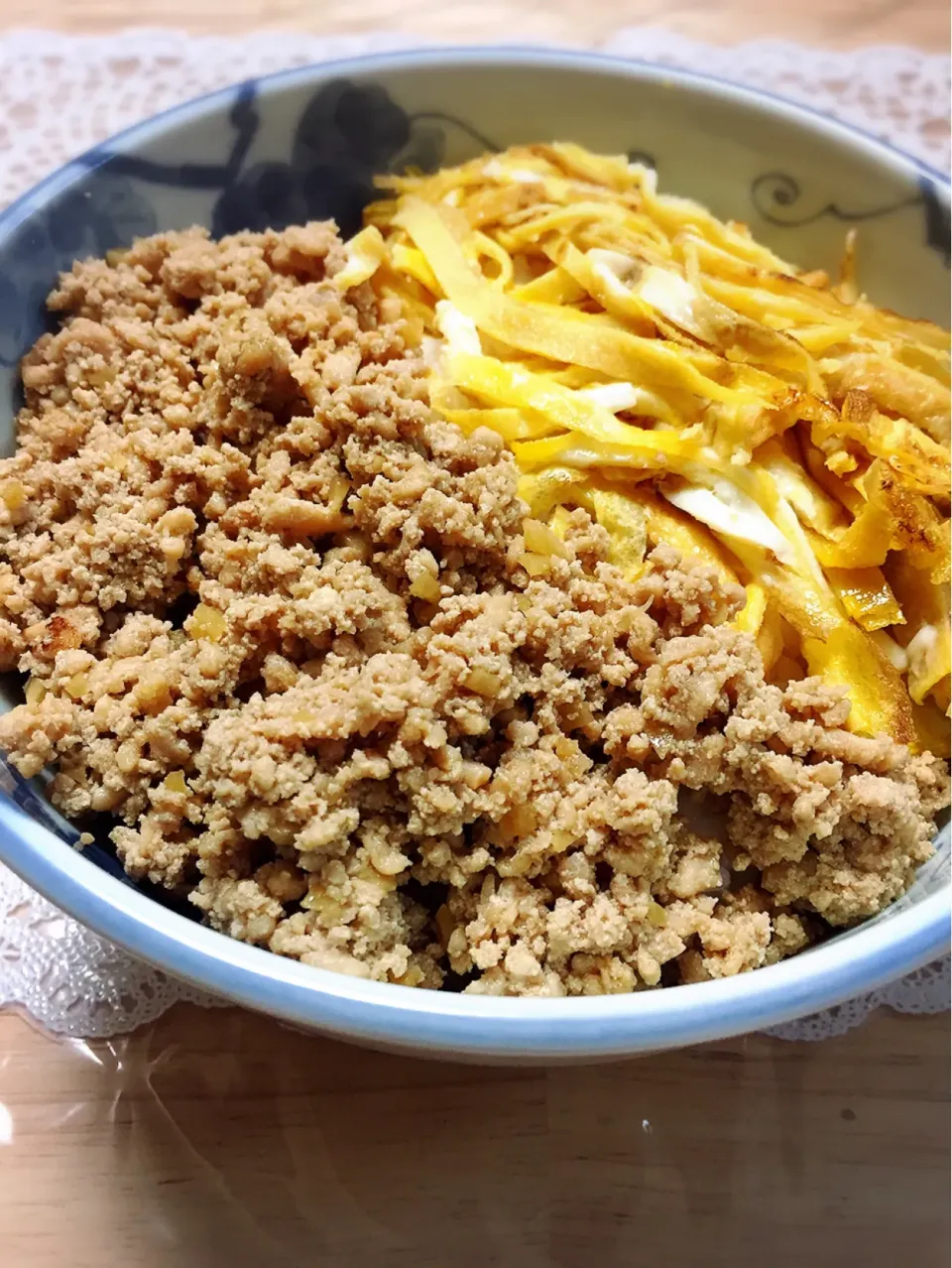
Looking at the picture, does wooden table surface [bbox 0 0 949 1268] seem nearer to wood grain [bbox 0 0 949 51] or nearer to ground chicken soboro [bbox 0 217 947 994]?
ground chicken soboro [bbox 0 217 947 994]

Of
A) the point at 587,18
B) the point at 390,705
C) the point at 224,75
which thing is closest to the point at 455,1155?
the point at 390,705

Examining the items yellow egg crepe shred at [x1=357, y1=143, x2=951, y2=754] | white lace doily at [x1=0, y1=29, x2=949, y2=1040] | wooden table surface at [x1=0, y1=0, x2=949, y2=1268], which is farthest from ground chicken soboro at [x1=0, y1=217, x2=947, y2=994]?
white lace doily at [x1=0, y1=29, x2=949, y2=1040]

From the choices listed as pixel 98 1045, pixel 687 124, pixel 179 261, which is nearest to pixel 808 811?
pixel 98 1045

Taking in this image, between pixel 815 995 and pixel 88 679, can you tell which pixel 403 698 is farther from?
pixel 815 995

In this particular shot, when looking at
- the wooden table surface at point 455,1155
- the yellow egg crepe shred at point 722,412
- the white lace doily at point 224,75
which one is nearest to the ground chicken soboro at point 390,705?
the yellow egg crepe shred at point 722,412

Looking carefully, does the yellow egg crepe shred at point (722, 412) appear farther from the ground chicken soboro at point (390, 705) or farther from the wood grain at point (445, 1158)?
the wood grain at point (445, 1158)

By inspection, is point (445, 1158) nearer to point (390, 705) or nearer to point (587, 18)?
point (390, 705)
